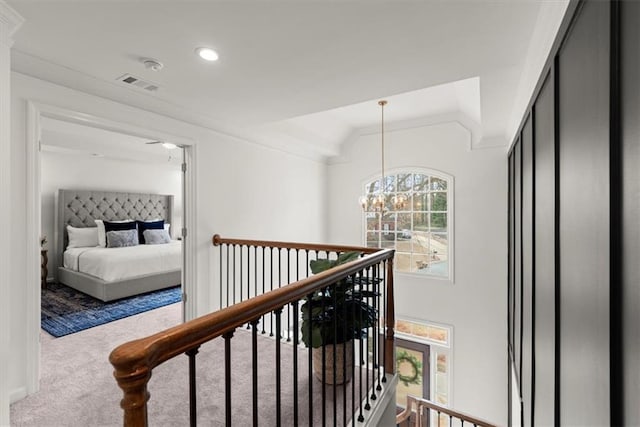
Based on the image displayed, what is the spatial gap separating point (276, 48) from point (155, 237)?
5324 mm

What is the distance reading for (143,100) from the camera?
2621mm

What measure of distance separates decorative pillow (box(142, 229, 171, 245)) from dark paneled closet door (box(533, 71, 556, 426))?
616cm

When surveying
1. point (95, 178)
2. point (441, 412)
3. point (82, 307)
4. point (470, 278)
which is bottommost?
point (441, 412)

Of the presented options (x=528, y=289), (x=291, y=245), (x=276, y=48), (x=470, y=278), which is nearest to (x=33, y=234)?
(x=291, y=245)

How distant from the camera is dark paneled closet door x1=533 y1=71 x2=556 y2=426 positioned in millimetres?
1458

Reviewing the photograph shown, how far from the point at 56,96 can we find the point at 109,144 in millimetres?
3961

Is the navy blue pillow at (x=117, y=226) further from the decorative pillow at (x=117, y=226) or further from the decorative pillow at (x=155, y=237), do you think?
the decorative pillow at (x=155, y=237)

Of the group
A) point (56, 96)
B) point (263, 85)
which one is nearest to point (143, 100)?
point (56, 96)

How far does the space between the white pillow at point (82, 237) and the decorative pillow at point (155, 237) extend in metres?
0.82

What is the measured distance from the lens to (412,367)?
4.98 m

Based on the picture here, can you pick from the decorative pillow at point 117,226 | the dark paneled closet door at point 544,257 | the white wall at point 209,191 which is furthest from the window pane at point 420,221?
the decorative pillow at point 117,226

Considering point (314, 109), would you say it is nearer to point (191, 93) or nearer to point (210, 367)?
point (191, 93)

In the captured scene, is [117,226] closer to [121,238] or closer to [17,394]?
[121,238]

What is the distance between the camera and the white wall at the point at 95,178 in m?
5.32
